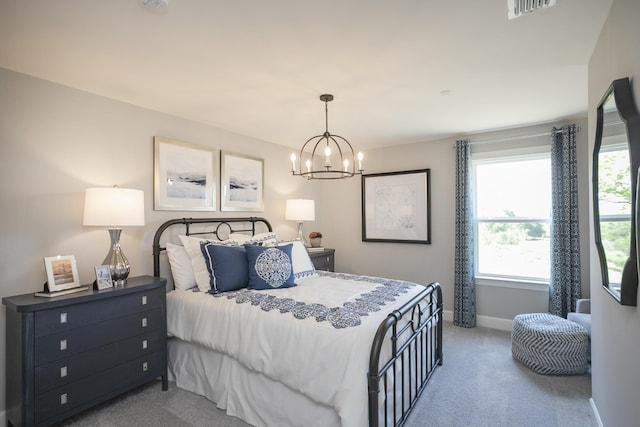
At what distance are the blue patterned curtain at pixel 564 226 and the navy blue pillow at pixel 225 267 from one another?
10.9ft

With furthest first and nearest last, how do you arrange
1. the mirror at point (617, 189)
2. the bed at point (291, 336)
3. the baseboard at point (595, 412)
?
the baseboard at point (595, 412), the bed at point (291, 336), the mirror at point (617, 189)

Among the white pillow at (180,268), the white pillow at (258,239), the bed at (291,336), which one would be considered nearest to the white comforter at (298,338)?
the bed at (291,336)

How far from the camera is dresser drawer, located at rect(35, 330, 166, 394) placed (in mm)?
1972

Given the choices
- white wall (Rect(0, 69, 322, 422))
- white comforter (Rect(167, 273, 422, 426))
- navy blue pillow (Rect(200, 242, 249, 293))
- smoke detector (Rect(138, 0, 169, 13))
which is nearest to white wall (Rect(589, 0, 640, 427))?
white comforter (Rect(167, 273, 422, 426))

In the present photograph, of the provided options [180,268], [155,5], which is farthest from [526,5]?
[180,268]

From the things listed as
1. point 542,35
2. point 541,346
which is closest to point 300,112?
point 542,35

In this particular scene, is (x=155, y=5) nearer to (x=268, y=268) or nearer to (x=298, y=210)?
(x=268, y=268)

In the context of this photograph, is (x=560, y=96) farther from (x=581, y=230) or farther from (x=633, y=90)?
(x=633, y=90)

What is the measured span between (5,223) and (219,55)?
1.88 meters

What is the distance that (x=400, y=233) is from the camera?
461cm

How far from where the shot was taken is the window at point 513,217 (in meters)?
3.76

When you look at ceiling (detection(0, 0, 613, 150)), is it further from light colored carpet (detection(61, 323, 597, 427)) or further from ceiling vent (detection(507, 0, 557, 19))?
light colored carpet (detection(61, 323, 597, 427))

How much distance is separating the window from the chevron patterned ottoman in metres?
1.06

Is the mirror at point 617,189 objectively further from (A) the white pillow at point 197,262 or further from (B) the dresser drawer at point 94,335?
(B) the dresser drawer at point 94,335
